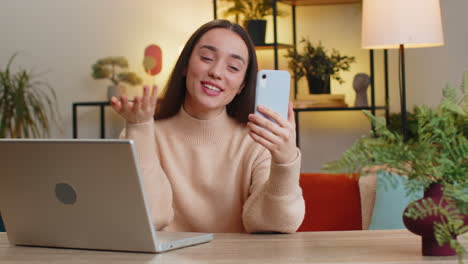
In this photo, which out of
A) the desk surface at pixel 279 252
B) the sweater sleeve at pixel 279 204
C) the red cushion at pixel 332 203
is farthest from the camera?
the red cushion at pixel 332 203

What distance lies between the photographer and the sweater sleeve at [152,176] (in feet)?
5.27

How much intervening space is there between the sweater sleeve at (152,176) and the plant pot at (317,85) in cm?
227

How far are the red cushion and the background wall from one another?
2.04 meters

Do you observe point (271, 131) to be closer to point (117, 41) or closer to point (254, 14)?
point (254, 14)

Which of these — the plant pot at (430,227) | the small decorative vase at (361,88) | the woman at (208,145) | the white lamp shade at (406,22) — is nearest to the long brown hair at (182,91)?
the woman at (208,145)

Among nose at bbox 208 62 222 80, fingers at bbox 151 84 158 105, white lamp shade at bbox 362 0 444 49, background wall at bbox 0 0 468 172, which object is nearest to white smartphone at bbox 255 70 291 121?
fingers at bbox 151 84 158 105

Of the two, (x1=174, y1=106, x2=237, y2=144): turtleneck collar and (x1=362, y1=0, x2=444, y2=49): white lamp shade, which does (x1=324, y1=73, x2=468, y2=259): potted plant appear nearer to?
(x1=174, y1=106, x2=237, y2=144): turtleneck collar

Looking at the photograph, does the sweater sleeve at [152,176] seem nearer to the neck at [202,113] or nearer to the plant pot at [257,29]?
the neck at [202,113]

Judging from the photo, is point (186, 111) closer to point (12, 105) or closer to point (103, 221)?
point (103, 221)

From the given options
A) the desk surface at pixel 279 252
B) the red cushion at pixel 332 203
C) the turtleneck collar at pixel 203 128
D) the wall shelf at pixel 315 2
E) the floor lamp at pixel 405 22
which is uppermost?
the wall shelf at pixel 315 2

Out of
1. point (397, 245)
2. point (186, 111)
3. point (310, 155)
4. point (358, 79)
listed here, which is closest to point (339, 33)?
point (358, 79)

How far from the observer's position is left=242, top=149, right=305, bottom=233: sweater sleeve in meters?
1.57

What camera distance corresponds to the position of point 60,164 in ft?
4.36

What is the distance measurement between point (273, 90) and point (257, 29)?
2541 mm
